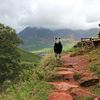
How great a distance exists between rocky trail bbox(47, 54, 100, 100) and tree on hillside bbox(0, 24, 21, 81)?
4544cm

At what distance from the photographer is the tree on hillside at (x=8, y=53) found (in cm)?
6819

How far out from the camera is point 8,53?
2837 inches

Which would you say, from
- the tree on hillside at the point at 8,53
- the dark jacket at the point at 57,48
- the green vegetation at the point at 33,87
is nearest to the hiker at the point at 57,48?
the dark jacket at the point at 57,48

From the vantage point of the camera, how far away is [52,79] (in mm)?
20172

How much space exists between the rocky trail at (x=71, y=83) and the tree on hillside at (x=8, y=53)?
4544cm

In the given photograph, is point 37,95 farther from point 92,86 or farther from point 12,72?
point 12,72

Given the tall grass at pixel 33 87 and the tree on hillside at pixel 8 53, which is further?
the tree on hillside at pixel 8 53

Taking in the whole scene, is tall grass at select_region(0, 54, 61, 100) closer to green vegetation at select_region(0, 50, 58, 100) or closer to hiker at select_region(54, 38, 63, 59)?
green vegetation at select_region(0, 50, 58, 100)

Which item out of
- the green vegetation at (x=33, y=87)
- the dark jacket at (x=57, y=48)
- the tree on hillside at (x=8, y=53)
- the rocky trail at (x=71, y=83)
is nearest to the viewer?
the rocky trail at (x=71, y=83)

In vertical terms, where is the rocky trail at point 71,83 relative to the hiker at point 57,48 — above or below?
below

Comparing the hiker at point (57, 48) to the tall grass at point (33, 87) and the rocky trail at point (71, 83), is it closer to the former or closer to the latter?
the rocky trail at point (71, 83)

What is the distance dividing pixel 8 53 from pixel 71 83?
175 ft

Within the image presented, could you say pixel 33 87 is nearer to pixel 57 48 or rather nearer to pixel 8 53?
pixel 57 48

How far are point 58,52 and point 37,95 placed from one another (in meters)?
10.7
